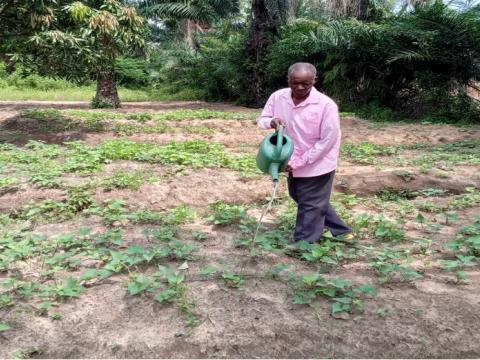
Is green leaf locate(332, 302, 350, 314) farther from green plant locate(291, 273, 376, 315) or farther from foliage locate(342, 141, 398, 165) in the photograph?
foliage locate(342, 141, 398, 165)

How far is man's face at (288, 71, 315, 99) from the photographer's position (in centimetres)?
296

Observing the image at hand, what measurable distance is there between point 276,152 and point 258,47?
40.0ft

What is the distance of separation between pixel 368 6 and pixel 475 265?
45.1ft

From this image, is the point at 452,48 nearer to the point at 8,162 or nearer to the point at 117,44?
the point at 117,44

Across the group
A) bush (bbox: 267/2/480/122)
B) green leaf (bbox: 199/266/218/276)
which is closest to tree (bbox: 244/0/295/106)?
bush (bbox: 267/2/480/122)

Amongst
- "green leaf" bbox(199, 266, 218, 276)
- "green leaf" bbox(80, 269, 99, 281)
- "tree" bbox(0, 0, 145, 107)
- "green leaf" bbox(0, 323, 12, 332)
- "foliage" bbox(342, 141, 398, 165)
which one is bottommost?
"green leaf" bbox(0, 323, 12, 332)

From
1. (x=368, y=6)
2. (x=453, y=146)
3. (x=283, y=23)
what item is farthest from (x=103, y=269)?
(x=368, y=6)

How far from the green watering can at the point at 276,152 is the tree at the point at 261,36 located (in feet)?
38.9

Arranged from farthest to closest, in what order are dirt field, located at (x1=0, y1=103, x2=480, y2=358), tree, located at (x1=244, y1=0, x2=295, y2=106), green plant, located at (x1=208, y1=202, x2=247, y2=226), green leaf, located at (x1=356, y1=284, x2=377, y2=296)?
tree, located at (x1=244, y1=0, x2=295, y2=106), green plant, located at (x1=208, y1=202, x2=247, y2=226), green leaf, located at (x1=356, y1=284, x2=377, y2=296), dirt field, located at (x1=0, y1=103, x2=480, y2=358)

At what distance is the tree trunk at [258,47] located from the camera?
46.7 feet

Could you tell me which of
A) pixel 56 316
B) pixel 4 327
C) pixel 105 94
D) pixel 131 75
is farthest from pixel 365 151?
pixel 131 75

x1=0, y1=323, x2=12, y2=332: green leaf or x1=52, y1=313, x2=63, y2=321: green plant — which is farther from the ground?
x1=0, y1=323, x2=12, y2=332: green leaf

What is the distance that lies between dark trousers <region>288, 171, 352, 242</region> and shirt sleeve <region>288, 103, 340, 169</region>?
0.56 ft

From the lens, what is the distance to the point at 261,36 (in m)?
14.5
